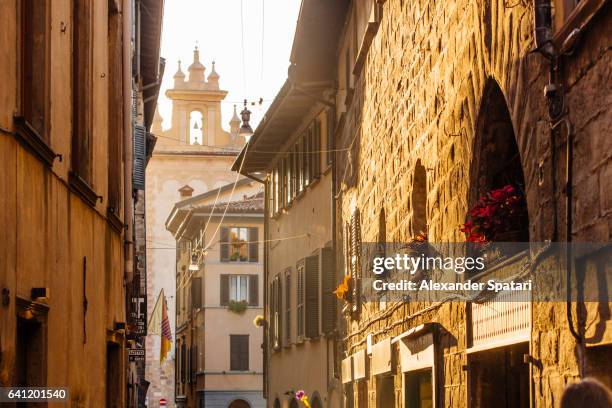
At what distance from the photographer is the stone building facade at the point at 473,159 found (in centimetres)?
680

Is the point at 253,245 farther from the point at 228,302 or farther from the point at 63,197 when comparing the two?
the point at 63,197

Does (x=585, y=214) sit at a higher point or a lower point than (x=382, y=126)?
lower

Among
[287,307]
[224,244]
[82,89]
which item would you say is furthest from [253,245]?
[82,89]

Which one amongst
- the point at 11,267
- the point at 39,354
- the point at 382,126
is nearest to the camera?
the point at 11,267

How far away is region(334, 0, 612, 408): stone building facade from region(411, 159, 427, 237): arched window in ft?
0.04

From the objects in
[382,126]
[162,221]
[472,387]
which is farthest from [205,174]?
[472,387]

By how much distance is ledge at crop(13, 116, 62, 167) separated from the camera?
27.3 feet

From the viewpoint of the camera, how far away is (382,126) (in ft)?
51.3

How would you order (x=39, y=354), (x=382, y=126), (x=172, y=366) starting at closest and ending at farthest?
1. (x=39, y=354)
2. (x=382, y=126)
3. (x=172, y=366)

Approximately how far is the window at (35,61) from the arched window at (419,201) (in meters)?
4.40

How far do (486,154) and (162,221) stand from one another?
195 feet

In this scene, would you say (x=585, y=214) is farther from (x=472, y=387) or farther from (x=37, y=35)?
(x=37, y=35)

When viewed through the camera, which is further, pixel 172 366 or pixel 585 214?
pixel 172 366

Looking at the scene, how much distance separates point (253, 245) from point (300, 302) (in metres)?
26.6
